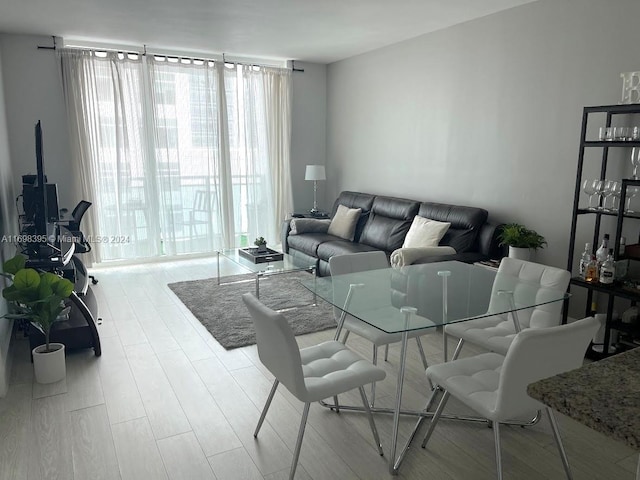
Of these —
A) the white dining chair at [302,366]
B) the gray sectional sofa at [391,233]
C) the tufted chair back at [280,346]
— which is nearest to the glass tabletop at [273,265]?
the gray sectional sofa at [391,233]

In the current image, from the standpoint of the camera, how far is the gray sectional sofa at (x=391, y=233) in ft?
14.1

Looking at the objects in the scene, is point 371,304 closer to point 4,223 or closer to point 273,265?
point 273,265

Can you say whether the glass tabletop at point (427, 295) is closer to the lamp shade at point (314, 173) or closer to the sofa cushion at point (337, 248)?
the sofa cushion at point (337, 248)

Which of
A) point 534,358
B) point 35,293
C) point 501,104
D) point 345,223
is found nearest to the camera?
point 534,358

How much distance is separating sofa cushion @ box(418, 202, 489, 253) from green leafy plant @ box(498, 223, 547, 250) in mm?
419

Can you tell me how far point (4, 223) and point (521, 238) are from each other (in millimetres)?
4219

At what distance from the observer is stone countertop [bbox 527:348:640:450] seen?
876 mm

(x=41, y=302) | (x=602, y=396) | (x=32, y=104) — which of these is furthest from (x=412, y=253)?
(x=32, y=104)

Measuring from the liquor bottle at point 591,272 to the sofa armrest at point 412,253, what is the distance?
44.2 inches

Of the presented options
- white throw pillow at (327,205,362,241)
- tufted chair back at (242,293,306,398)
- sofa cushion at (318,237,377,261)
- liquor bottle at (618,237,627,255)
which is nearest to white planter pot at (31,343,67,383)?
tufted chair back at (242,293,306,398)

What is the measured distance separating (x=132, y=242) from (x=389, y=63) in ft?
12.6

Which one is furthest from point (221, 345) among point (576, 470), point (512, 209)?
point (512, 209)

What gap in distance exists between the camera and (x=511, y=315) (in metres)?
2.80

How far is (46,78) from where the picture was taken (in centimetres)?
539
